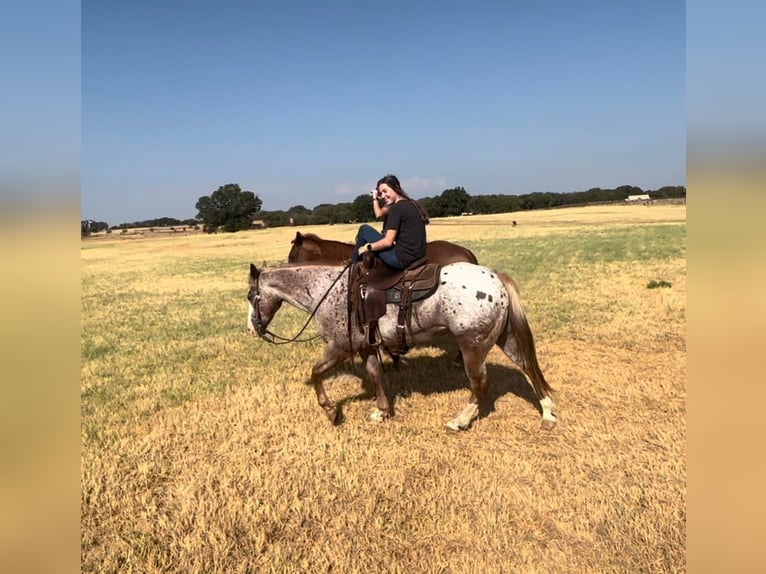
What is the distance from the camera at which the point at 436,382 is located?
24.7 feet

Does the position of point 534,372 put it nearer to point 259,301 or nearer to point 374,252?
point 374,252

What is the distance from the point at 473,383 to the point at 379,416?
4.70 ft

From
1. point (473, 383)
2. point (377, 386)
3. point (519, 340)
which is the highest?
point (519, 340)

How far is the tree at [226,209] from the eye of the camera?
8850 centimetres

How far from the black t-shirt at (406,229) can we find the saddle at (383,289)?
158 millimetres

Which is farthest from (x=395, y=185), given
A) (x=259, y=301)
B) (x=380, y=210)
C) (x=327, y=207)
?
(x=327, y=207)

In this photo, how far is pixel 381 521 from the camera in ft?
13.3

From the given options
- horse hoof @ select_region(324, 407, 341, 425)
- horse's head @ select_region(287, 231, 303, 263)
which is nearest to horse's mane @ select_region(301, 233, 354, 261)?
horse's head @ select_region(287, 231, 303, 263)

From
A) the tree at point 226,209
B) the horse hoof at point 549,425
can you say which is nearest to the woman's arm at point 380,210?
the horse hoof at point 549,425

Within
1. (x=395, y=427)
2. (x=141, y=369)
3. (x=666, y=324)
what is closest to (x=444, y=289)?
(x=395, y=427)

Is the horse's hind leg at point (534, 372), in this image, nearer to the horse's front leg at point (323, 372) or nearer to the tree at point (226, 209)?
the horse's front leg at point (323, 372)
